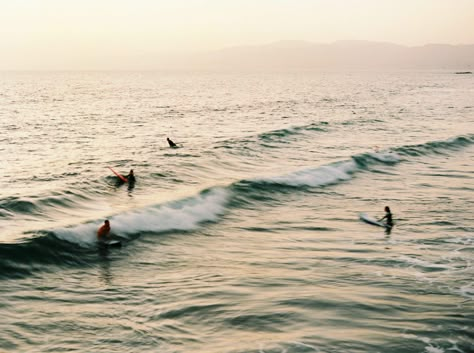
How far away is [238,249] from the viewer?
20.6 meters

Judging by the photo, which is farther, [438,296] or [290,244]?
[290,244]

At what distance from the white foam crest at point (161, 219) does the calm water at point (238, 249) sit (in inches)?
3.8

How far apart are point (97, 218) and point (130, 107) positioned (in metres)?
66.9

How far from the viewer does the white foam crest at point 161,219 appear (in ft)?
72.0

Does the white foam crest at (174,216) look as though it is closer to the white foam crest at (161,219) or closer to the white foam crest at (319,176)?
the white foam crest at (161,219)

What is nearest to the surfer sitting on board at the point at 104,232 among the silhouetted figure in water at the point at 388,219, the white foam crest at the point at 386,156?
the silhouetted figure in water at the point at 388,219

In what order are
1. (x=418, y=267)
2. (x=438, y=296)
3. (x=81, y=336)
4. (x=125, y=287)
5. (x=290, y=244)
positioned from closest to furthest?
(x=81, y=336) → (x=438, y=296) → (x=125, y=287) → (x=418, y=267) → (x=290, y=244)

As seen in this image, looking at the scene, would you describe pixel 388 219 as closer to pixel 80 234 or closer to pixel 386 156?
pixel 80 234

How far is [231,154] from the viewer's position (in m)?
42.4

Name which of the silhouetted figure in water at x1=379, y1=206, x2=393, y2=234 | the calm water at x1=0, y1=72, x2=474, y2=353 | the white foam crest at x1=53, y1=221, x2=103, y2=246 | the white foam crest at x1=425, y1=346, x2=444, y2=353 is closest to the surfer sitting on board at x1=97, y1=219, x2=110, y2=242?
the white foam crest at x1=53, y1=221, x2=103, y2=246

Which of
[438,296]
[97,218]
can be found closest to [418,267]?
[438,296]

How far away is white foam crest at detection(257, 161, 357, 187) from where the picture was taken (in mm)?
33094

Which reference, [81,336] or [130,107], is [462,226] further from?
[130,107]

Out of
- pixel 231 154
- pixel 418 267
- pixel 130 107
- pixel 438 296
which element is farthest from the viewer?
pixel 130 107
